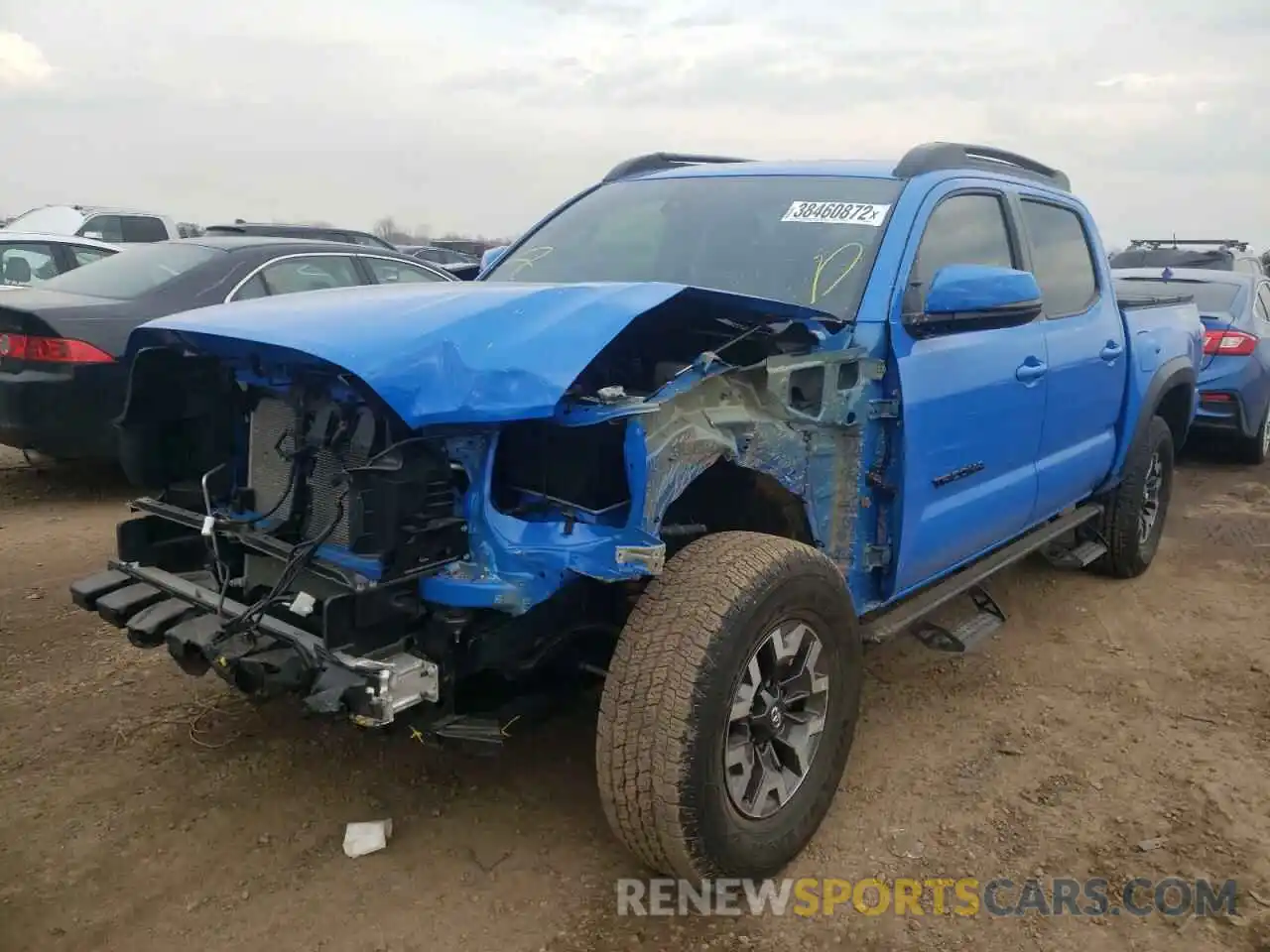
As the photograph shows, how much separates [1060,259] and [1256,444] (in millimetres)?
5599

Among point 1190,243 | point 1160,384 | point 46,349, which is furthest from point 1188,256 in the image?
point 46,349

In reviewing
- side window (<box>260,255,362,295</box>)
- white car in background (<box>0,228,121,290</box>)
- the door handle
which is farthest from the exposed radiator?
white car in background (<box>0,228,121,290</box>)

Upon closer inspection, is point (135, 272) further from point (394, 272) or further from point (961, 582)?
point (961, 582)

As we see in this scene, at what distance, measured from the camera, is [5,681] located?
3740mm

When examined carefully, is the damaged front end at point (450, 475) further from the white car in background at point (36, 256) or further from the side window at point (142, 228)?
the side window at point (142, 228)

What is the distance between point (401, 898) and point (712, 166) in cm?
295

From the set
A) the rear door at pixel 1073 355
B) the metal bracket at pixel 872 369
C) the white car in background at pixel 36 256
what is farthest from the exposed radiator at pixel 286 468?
the white car in background at pixel 36 256

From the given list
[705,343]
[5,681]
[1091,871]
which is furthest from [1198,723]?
[5,681]

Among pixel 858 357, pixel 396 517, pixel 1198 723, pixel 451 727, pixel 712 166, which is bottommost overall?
pixel 1198 723

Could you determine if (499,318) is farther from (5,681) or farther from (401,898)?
(5,681)

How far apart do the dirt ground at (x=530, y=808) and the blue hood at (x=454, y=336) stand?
4.27 ft

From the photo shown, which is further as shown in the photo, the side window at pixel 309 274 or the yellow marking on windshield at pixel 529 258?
the side window at pixel 309 274

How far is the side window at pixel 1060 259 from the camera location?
13.9 ft

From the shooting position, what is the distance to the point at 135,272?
20.8ft
